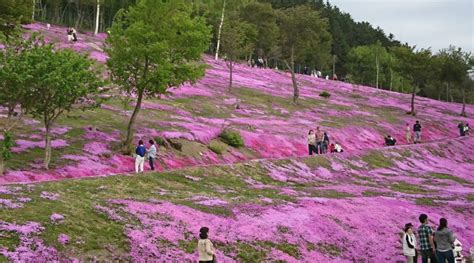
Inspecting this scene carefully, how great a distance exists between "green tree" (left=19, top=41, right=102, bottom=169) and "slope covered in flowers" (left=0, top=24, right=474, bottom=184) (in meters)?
2.59

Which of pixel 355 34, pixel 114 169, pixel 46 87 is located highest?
pixel 355 34

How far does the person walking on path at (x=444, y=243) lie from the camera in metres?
17.9

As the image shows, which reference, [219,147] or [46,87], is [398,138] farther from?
[46,87]

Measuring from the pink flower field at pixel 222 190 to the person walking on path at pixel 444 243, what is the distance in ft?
17.4

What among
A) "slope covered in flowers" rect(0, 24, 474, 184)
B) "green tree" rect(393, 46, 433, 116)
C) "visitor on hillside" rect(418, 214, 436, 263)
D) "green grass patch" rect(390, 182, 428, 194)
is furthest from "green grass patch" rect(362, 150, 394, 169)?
"green tree" rect(393, 46, 433, 116)

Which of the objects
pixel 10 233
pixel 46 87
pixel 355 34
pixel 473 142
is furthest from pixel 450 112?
pixel 355 34

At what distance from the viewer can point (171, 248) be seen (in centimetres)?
1923

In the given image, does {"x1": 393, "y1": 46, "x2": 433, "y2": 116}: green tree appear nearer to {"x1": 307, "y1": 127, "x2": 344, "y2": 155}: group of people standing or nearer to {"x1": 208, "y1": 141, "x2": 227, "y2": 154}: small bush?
{"x1": 307, "y1": 127, "x2": 344, "y2": 155}: group of people standing

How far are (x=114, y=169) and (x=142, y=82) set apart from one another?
24.2 feet

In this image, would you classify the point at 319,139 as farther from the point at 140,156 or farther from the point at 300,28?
the point at 300,28

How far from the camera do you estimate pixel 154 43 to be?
37375 millimetres

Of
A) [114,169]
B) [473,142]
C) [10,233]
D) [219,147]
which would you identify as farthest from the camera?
[473,142]

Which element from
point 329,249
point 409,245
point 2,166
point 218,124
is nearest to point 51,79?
point 2,166

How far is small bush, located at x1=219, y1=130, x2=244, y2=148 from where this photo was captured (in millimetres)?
44094
